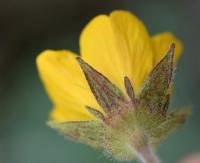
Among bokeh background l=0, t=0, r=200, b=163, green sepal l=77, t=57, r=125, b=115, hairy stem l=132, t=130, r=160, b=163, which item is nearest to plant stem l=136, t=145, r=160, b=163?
hairy stem l=132, t=130, r=160, b=163

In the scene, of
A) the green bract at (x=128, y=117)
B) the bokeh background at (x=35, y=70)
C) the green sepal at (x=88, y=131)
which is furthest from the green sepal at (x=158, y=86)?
the bokeh background at (x=35, y=70)

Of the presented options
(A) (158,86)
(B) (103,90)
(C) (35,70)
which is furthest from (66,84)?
(C) (35,70)

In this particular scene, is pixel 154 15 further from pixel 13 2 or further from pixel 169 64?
pixel 169 64

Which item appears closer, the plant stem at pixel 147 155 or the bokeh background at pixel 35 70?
the plant stem at pixel 147 155

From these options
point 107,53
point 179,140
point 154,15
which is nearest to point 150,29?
point 154,15

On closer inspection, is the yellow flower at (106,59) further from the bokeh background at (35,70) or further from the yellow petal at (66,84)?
the bokeh background at (35,70)

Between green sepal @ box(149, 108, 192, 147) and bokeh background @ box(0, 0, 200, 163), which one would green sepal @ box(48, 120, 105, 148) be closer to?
green sepal @ box(149, 108, 192, 147)

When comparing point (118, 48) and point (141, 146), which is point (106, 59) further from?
point (141, 146)
